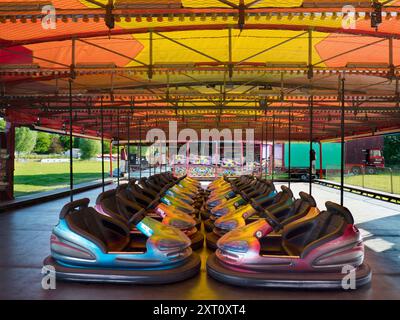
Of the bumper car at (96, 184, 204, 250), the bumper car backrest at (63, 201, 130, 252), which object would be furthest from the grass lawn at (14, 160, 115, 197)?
the bumper car backrest at (63, 201, 130, 252)

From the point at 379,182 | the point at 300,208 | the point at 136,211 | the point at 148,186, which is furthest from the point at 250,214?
the point at 379,182

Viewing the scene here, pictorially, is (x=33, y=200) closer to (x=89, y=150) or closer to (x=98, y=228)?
(x=98, y=228)

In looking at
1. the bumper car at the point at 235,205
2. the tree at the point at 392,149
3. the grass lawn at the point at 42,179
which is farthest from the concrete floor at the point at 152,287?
the tree at the point at 392,149

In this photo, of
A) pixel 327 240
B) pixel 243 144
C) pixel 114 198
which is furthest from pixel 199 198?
pixel 243 144

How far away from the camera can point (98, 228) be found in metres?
3.81

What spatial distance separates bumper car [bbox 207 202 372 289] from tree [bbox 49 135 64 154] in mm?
42675

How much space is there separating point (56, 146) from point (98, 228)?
43.3m

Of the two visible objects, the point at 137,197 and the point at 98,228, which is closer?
the point at 98,228

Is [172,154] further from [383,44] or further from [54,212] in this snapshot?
[383,44]

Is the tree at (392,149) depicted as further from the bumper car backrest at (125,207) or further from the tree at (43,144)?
the bumper car backrest at (125,207)

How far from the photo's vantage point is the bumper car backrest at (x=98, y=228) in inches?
133

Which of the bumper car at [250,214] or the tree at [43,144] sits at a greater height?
the tree at [43,144]

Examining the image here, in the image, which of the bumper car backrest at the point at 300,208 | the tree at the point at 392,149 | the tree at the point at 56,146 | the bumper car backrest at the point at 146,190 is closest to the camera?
the bumper car backrest at the point at 300,208

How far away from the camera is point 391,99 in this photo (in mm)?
6723
